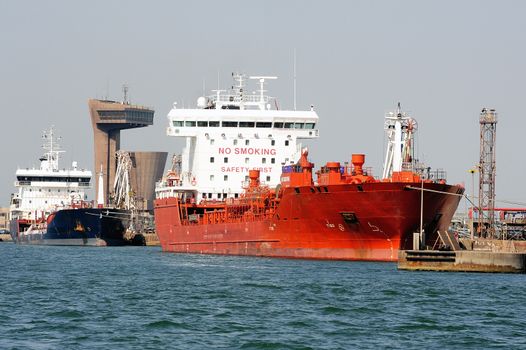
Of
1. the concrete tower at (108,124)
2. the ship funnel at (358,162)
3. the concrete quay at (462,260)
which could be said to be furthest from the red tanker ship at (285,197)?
the concrete tower at (108,124)

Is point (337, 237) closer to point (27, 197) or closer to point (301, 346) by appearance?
point (301, 346)

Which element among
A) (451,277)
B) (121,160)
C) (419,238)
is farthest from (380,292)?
(121,160)

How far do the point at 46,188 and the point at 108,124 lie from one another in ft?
191

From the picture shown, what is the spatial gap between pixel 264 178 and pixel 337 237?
15.0 metres

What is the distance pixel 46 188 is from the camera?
367 ft

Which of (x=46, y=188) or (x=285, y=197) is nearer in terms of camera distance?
(x=285, y=197)

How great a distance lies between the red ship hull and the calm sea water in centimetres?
159

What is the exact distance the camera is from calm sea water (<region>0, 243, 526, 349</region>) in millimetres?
25859

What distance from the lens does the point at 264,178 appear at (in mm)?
63094

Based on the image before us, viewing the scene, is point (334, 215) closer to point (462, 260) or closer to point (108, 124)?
point (462, 260)

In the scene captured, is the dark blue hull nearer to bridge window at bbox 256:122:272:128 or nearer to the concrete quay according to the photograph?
bridge window at bbox 256:122:272:128

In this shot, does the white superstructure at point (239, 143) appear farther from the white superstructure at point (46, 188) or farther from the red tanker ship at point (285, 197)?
the white superstructure at point (46, 188)

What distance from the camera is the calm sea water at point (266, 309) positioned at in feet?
84.8

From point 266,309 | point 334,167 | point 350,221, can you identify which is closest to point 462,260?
point 350,221
